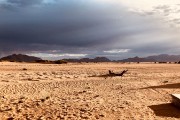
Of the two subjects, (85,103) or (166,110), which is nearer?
(166,110)

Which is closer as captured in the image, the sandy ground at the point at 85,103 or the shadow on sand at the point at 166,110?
the sandy ground at the point at 85,103

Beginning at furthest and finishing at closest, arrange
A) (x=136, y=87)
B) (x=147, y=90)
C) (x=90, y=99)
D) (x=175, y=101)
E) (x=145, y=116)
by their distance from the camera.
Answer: (x=136, y=87) → (x=147, y=90) → (x=90, y=99) → (x=175, y=101) → (x=145, y=116)

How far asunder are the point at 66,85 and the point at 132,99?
6016 mm

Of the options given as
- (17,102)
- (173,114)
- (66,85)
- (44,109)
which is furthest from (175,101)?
(66,85)

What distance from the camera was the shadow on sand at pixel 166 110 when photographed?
12.5 meters

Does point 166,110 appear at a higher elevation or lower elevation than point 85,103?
lower

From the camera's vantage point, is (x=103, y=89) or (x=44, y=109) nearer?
(x=44, y=109)

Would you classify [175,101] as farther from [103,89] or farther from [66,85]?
[66,85]

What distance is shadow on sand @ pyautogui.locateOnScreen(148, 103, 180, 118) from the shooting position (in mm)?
12517

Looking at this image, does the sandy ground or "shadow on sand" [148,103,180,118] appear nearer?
the sandy ground

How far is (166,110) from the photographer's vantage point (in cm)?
1319

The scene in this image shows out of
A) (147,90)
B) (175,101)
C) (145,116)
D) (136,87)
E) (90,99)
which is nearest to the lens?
(145,116)

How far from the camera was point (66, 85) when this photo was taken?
2009 cm

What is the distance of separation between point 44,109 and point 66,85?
7.28 m
